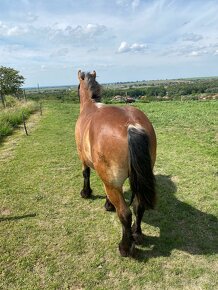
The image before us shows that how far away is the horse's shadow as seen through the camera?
380 centimetres

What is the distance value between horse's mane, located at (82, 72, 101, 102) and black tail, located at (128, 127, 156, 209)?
2.42m

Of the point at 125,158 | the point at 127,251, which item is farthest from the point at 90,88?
the point at 127,251

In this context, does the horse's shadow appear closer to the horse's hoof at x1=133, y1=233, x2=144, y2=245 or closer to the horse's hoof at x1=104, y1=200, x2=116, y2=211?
the horse's hoof at x1=133, y1=233, x2=144, y2=245

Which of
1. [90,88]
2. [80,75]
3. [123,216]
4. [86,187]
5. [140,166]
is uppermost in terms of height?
[80,75]

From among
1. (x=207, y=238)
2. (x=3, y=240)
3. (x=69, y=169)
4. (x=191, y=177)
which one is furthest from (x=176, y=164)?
(x=3, y=240)

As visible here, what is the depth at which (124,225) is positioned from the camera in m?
3.61

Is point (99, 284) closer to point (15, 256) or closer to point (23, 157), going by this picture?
point (15, 256)

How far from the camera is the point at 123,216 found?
11.6ft

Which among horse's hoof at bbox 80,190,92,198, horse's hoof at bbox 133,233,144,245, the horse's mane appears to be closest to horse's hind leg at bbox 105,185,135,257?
horse's hoof at bbox 133,233,144,245

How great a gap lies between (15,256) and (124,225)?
1.46 m

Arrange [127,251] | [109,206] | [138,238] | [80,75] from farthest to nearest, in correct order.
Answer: [80,75]
[109,206]
[138,238]
[127,251]

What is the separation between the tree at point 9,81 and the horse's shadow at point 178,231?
91.4 feet

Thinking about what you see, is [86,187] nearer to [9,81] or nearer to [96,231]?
[96,231]

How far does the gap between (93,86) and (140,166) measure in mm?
2778
